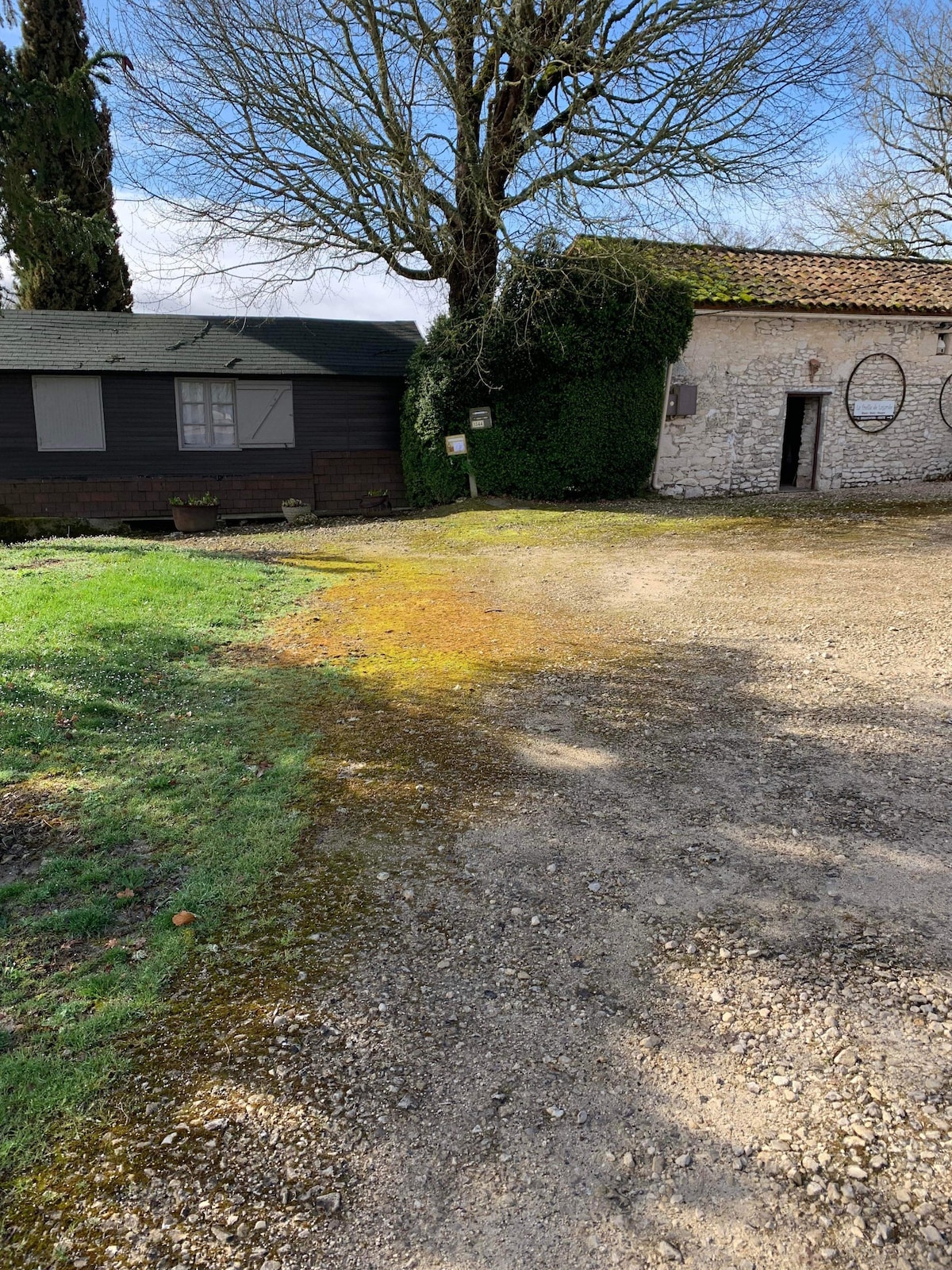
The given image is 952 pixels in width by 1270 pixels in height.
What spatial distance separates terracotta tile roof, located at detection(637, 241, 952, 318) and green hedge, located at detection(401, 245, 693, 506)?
1461mm

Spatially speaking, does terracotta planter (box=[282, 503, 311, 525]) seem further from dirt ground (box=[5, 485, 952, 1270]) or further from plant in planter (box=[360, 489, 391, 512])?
dirt ground (box=[5, 485, 952, 1270])

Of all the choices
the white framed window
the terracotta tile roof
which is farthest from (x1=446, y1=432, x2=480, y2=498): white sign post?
the white framed window

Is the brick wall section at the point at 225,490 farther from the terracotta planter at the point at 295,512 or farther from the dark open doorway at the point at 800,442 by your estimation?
the dark open doorway at the point at 800,442

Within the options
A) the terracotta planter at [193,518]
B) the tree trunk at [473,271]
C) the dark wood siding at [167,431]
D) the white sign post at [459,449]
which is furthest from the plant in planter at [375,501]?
the tree trunk at [473,271]

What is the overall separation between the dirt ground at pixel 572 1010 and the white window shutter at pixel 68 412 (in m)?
15.1

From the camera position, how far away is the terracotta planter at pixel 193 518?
17594 mm

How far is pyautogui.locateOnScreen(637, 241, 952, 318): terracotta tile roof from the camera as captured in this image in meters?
16.5

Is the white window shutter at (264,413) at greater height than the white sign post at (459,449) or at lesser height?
greater

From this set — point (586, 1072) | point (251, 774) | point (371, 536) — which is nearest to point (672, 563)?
point (371, 536)

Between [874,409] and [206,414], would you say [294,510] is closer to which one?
[206,414]

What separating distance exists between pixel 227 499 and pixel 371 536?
5.97 meters

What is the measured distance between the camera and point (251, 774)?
4418 mm

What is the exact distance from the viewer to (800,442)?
60.6 feet

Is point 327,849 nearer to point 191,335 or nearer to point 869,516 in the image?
point 869,516
